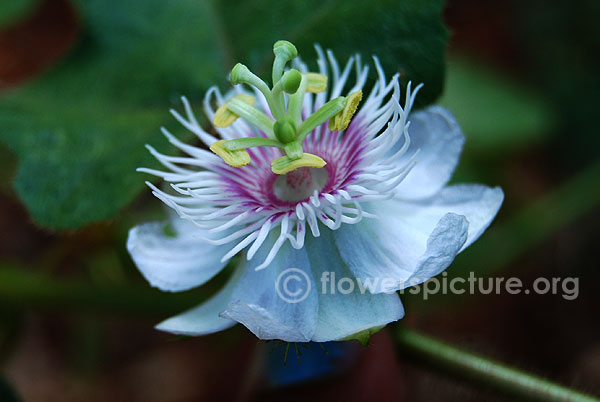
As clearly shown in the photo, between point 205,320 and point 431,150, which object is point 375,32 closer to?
point 431,150

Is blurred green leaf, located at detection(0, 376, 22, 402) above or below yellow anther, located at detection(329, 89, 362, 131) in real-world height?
below

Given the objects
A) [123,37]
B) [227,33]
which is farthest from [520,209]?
[123,37]

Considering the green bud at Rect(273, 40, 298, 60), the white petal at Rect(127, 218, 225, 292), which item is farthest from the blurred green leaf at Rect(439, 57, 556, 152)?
the white petal at Rect(127, 218, 225, 292)

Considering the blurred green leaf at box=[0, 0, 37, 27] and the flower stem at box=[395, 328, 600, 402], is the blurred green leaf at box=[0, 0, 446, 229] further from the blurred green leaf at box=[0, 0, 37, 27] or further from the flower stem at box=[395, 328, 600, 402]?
the flower stem at box=[395, 328, 600, 402]

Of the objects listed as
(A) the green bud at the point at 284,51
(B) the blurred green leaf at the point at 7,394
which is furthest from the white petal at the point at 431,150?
(B) the blurred green leaf at the point at 7,394

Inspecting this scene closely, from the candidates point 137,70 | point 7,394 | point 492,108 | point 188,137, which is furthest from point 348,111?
point 492,108

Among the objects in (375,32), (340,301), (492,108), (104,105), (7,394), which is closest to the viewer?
(340,301)

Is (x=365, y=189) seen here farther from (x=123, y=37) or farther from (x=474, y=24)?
(x=474, y=24)
